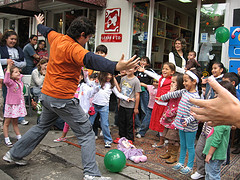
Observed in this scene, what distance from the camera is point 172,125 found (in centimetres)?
431

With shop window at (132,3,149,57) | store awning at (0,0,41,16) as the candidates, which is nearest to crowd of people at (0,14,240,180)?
shop window at (132,3,149,57)

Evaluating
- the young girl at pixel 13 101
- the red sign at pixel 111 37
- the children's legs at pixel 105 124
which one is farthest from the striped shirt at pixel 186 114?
the red sign at pixel 111 37

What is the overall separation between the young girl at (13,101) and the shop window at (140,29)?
14.0 feet

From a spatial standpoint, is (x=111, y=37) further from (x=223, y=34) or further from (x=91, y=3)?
(x=223, y=34)

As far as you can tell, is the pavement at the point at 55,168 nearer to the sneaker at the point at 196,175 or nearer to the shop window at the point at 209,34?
the sneaker at the point at 196,175

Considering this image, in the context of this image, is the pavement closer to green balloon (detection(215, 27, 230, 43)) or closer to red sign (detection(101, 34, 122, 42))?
green balloon (detection(215, 27, 230, 43))

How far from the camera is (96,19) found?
885cm

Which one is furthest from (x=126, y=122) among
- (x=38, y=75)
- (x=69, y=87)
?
(x=38, y=75)

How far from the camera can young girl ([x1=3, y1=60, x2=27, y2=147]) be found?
4.69 metres

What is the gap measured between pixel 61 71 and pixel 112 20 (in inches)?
216

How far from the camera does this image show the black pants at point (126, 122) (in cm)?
502

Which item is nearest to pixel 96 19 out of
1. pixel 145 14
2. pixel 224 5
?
pixel 145 14

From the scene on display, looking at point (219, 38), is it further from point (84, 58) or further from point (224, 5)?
point (84, 58)

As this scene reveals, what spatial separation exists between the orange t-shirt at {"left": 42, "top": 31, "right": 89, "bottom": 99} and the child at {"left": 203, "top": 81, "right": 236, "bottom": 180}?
1828mm
